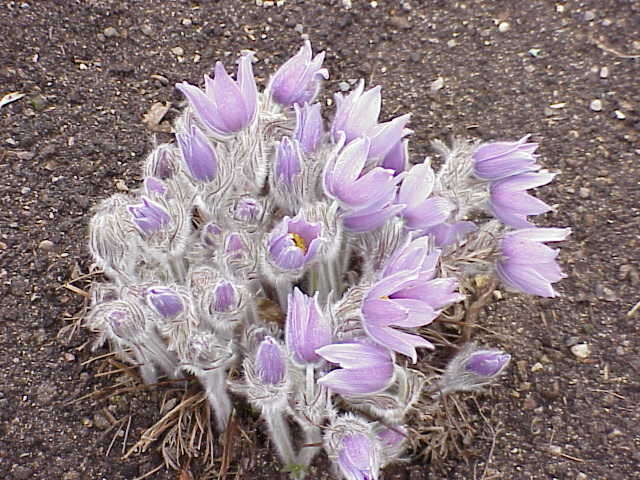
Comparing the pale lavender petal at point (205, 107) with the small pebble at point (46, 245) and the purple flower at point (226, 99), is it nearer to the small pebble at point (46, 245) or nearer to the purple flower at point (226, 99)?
the purple flower at point (226, 99)

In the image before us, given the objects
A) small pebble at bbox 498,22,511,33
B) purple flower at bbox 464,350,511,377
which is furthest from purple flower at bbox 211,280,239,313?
small pebble at bbox 498,22,511,33

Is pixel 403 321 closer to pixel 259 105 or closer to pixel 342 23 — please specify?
pixel 259 105

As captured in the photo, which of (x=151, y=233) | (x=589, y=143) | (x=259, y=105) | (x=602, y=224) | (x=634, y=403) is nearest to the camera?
(x=151, y=233)

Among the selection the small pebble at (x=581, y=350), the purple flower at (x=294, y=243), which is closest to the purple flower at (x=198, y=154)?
the purple flower at (x=294, y=243)

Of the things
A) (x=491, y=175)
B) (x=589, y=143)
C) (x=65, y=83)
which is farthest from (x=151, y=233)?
(x=589, y=143)

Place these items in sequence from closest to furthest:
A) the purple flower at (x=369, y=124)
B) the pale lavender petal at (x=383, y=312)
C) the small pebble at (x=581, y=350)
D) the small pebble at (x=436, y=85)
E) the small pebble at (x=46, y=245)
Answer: the pale lavender petal at (x=383, y=312) < the purple flower at (x=369, y=124) < the small pebble at (x=581, y=350) < the small pebble at (x=46, y=245) < the small pebble at (x=436, y=85)

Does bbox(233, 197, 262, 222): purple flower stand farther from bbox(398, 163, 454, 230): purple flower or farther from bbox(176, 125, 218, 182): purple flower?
bbox(398, 163, 454, 230): purple flower
